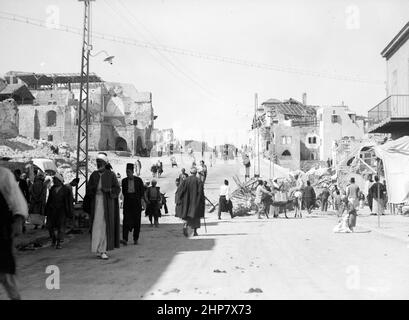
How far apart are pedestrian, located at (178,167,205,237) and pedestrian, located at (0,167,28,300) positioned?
8.86 metres

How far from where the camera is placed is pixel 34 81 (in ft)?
263

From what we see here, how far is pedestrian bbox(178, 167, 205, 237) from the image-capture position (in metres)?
14.0

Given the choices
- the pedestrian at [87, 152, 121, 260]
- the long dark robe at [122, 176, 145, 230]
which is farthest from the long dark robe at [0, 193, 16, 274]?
the long dark robe at [122, 176, 145, 230]

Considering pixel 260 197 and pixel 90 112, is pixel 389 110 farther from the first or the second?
pixel 90 112

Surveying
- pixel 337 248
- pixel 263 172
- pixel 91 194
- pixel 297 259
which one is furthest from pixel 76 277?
pixel 263 172

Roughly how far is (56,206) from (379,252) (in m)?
6.79

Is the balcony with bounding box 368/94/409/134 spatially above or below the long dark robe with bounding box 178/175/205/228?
above

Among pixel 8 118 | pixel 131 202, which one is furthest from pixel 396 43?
pixel 8 118

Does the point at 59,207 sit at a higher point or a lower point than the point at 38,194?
lower

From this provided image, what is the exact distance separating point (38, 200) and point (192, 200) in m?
4.90

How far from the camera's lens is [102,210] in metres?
9.65

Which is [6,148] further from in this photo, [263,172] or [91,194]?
[91,194]

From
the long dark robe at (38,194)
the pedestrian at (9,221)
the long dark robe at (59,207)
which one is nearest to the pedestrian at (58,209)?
the long dark robe at (59,207)

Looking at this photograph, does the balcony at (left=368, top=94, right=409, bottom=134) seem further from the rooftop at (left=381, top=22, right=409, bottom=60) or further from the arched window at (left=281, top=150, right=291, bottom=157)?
the arched window at (left=281, top=150, right=291, bottom=157)
